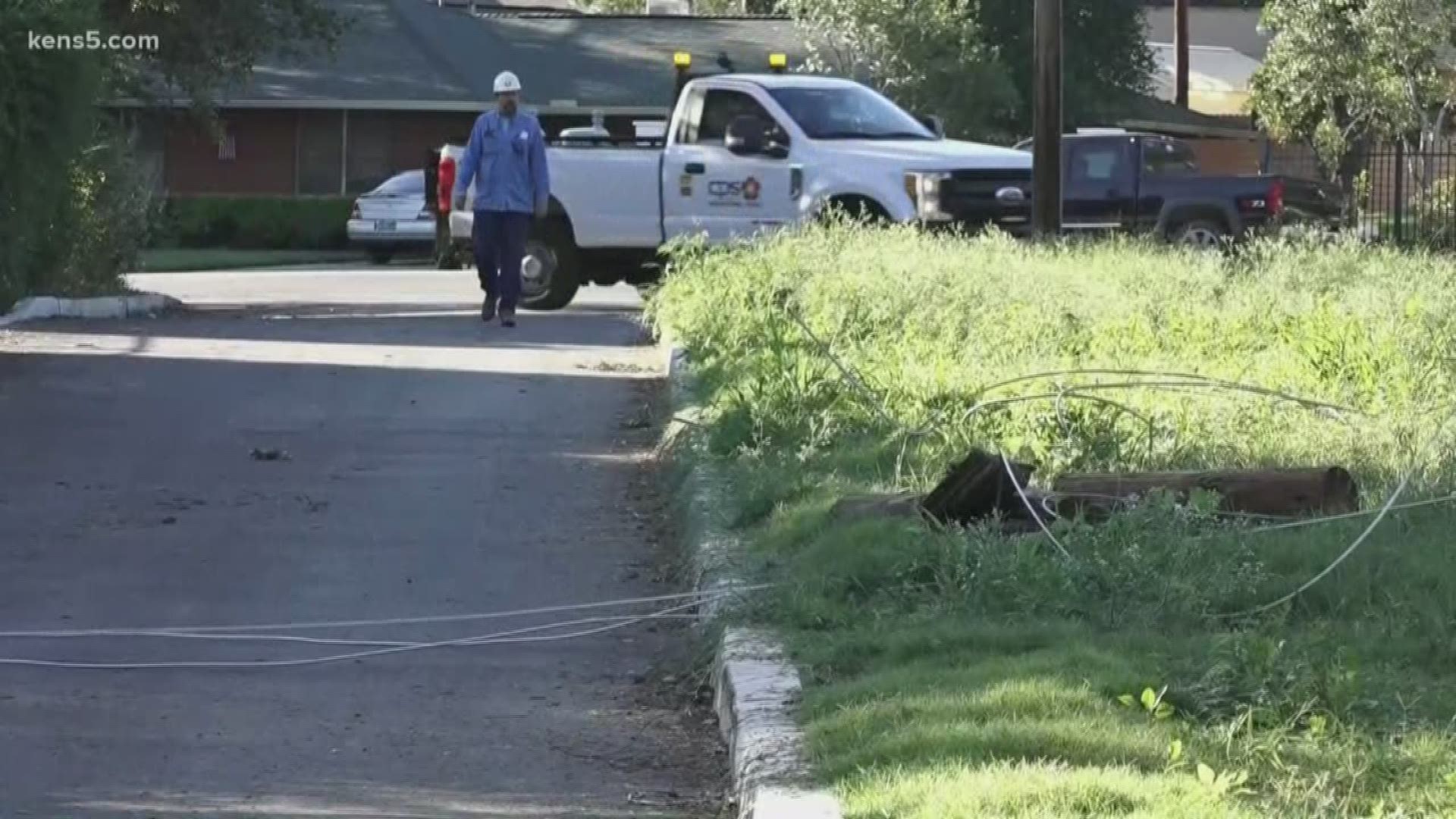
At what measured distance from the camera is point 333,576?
347 inches

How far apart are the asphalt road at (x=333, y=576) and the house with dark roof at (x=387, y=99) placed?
2900 centimetres

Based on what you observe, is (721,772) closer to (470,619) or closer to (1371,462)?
(470,619)

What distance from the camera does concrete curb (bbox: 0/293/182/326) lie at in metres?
19.0

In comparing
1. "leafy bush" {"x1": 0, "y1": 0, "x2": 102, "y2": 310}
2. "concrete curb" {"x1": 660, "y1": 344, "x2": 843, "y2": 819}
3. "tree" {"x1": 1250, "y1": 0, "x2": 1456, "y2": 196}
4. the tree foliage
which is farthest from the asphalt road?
"tree" {"x1": 1250, "y1": 0, "x2": 1456, "y2": 196}

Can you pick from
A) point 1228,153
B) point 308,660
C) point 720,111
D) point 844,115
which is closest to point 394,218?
point 720,111

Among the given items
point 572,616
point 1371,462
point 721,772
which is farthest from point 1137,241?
point 721,772

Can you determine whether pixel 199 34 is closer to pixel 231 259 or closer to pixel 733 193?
pixel 733 193

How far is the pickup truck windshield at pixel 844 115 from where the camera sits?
21047 millimetres

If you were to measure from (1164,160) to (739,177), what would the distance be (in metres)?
10.5

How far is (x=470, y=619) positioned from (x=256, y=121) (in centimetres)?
3959

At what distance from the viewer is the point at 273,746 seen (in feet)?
21.6

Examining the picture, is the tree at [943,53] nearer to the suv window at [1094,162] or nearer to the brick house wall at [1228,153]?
the brick house wall at [1228,153]

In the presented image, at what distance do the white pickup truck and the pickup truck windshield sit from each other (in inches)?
0.7

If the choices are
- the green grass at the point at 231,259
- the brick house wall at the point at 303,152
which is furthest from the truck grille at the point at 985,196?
the brick house wall at the point at 303,152
